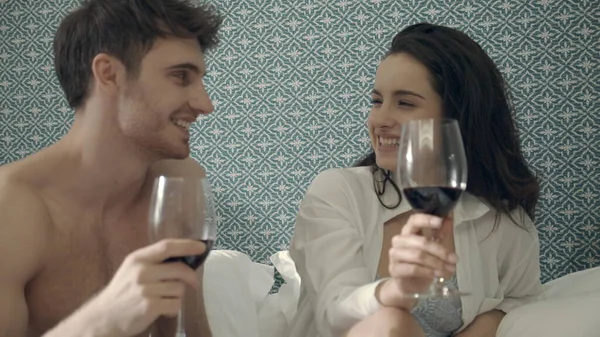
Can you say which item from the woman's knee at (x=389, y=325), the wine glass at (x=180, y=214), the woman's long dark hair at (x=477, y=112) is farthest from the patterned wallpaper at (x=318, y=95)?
the wine glass at (x=180, y=214)

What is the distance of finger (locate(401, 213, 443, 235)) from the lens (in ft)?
3.98

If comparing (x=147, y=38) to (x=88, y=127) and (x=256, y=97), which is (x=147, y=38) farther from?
(x=256, y=97)

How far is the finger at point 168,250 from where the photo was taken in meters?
1.01

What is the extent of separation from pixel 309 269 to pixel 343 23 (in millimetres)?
953

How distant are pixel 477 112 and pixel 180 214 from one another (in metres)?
0.96

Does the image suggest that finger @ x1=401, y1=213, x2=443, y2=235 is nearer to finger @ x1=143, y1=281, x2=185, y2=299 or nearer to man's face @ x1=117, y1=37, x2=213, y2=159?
finger @ x1=143, y1=281, x2=185, y2=299

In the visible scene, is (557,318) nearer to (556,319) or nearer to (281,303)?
(556,319)

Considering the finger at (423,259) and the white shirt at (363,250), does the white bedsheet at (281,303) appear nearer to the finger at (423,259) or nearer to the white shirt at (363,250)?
the white shirt at (363,250)

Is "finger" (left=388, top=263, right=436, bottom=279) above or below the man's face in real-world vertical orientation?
below

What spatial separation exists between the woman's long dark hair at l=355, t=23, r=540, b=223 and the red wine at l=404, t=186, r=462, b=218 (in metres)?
0.53

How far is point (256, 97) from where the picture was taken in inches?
95.7

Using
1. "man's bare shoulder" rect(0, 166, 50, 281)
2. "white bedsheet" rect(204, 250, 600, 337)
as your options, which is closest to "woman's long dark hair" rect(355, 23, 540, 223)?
"white bedsheet" rect(204, 250, 600, 337)

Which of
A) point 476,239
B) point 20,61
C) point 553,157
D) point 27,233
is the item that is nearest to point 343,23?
point 553,157

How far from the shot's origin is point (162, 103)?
5.21 feet
